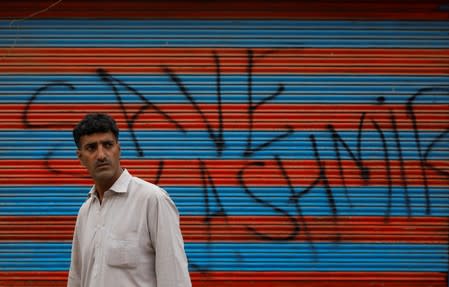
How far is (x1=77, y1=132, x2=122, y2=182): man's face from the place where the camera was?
3.34 m

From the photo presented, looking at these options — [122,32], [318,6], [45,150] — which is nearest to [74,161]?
[45,150]

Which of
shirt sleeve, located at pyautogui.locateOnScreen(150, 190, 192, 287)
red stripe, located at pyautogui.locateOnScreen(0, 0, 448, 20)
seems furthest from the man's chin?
red stripe, located at pyautogui.locateOnScreen(0, 0, 448, 20)

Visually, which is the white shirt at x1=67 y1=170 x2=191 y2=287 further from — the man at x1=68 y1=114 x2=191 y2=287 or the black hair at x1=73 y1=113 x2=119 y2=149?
the black hair at x1=73 y1=113 x2=119 y2=149

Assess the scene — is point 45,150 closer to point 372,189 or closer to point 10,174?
point 10,174

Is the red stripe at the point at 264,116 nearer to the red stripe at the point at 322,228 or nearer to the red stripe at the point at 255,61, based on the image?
the red stripe at the point at 255,61

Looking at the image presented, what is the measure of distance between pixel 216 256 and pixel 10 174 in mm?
1979

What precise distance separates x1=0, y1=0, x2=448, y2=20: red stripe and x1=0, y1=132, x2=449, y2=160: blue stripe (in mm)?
1026

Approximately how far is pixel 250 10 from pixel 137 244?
3.69 meters

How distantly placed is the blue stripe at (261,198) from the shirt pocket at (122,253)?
3.24m

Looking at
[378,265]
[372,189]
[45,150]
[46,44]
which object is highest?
[46,44]

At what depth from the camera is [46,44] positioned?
21.0 ft

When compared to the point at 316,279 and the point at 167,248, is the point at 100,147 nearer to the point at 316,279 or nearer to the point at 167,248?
the point at 167,248

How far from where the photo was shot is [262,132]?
6.39 meters

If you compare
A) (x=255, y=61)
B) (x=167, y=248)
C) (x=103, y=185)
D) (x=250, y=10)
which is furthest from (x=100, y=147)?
(x=250, y=10)
